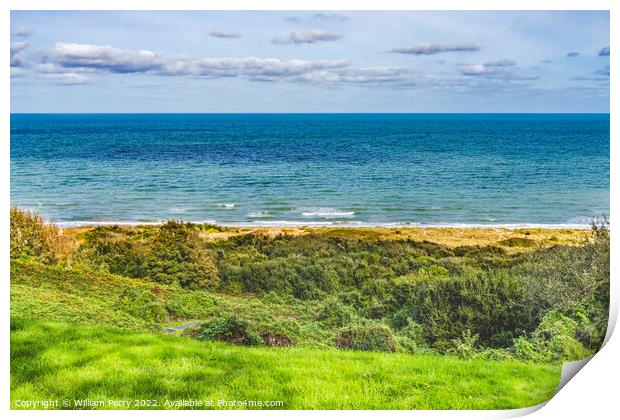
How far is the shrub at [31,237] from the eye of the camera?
645 centimetres

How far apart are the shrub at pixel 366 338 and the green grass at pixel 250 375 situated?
28 cm

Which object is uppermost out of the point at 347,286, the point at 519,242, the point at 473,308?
the point at 519,242

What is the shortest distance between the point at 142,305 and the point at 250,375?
153 centimetres

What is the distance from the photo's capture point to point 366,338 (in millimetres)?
6008

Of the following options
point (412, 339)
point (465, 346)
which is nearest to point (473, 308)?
point (465, 346)

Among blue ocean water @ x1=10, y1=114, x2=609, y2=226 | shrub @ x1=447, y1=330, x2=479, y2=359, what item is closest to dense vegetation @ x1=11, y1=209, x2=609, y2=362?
shrub @ x1=447, y1=330, x2=479, y2=359

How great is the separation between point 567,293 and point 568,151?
108 inches

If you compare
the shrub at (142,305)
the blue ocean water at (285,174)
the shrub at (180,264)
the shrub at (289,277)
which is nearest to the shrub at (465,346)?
the shrub at (289,277)

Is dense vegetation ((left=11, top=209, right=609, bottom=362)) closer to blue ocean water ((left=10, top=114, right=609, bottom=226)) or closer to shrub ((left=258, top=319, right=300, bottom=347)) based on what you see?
shrub ((left=258, top=319, right=300, bottom=347))

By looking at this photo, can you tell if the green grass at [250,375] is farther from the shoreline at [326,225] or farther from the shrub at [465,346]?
the shoreline at [326,225]

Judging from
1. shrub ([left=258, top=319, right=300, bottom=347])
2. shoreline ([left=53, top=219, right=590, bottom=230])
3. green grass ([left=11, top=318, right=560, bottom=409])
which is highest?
shoreline ([left=53, top=219, right=590, bottom=230])

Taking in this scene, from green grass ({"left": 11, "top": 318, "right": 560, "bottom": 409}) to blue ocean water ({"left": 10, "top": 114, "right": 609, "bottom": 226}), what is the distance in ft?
5.70

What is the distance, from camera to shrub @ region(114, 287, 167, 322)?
20.0ft

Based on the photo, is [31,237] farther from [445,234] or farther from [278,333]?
[445,234]
